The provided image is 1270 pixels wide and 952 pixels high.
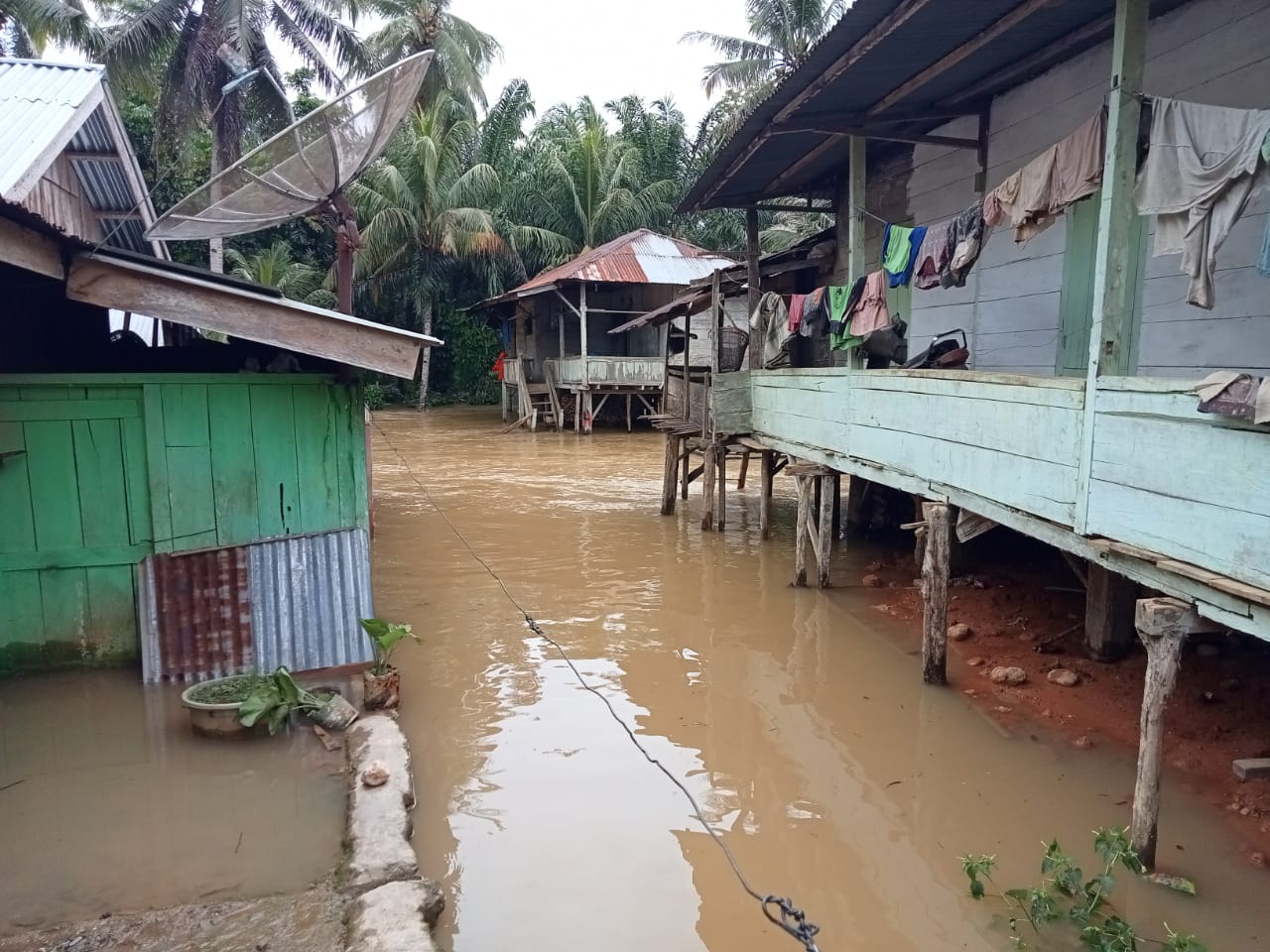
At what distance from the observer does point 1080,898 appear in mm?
3949

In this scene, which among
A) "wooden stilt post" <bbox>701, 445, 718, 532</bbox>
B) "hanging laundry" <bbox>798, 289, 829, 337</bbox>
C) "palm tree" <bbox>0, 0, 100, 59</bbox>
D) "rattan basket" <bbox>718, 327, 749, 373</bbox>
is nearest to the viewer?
"hanging laundry" <bbox>798, 289, 829, 337</bbox>

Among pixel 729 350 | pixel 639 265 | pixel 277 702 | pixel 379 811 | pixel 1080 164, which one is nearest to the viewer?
pixel 379 811

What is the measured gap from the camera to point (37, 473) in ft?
19.1

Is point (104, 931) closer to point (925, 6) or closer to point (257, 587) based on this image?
point (257, 587)

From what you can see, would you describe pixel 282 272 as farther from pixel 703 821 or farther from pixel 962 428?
pixel 703 821

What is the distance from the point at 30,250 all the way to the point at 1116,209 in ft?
18.7

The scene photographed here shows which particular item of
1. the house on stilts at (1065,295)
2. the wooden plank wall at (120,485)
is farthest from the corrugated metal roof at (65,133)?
the house on stilts at (1065,295)

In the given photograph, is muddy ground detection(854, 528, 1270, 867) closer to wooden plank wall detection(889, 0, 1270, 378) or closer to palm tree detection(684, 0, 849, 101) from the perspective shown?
wooden plank wall detection(889, 0, 1270, 378)

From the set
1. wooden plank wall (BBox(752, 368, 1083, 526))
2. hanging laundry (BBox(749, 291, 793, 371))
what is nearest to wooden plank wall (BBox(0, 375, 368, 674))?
wooden plank wall (BBox(752, 368, 1083, 526))

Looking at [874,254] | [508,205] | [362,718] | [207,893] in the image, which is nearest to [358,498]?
[362,718]

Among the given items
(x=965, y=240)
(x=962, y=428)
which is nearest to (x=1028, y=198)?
(x=965, y=240)

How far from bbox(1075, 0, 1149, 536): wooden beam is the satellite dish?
12.6ft

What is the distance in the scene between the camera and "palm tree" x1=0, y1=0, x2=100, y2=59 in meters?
20.3

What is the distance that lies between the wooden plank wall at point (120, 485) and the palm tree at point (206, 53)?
53.4ft
